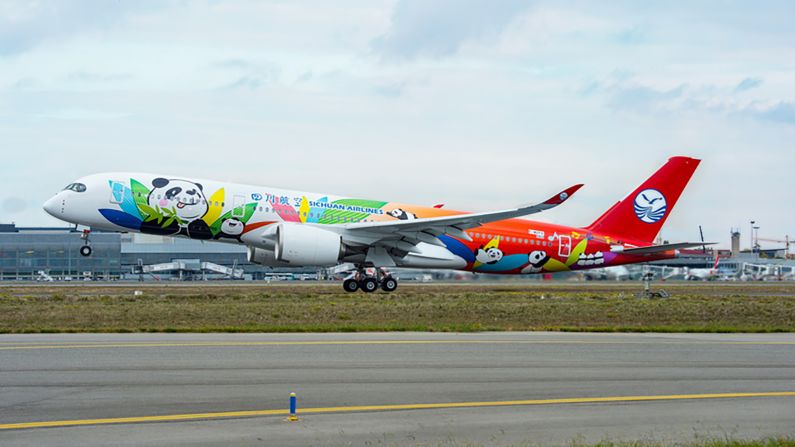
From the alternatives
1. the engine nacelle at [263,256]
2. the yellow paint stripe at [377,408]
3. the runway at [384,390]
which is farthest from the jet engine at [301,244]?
the yellow paint stripe at [377,408]

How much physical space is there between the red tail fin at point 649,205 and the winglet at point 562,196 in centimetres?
890

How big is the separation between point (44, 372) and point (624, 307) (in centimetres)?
2020

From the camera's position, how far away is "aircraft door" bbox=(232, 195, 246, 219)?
119 ft

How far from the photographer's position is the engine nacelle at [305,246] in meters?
35.7

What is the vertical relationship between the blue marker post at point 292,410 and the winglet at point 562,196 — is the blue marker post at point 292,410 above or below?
below

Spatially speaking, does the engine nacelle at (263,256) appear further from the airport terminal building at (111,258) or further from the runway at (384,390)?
the airport terminal building at (111,258)

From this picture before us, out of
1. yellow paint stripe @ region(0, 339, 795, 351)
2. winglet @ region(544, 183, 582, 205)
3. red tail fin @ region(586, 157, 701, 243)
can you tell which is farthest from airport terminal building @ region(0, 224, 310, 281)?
yellow paint stripe @ region(0, 339, 795, 351)

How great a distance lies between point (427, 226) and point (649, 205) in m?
12.1

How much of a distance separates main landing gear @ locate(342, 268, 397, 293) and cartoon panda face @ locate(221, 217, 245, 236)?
4.83 meters

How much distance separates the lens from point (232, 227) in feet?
120

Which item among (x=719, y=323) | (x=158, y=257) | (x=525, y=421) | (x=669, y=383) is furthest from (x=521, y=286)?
(x=158, y=257)

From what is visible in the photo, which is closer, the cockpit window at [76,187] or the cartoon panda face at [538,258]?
the cockpit window at [76,187]

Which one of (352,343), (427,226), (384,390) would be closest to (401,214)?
(427,226)

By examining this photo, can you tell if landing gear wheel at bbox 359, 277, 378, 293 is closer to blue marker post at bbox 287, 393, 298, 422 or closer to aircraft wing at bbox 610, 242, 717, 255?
aircraft wing at bbox 610, 242, 717, 255
